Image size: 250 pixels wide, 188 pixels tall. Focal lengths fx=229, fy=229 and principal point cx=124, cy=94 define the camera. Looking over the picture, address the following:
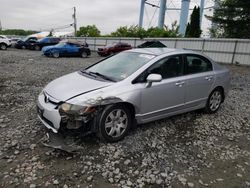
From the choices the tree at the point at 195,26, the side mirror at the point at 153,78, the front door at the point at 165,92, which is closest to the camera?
the side mirror at the point at 153,78

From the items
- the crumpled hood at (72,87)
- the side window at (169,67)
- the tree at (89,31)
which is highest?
the tree at (89,31)

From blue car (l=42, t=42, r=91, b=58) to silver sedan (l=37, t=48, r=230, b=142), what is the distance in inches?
556

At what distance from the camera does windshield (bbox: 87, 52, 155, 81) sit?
4.04 m

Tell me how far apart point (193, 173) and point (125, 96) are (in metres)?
1.50

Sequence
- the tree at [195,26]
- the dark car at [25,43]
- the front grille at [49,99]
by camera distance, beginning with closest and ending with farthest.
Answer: the front grille at [49,99], the tree at [195,26], the dark car at [25,43]

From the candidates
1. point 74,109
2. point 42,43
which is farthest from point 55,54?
point 74,109

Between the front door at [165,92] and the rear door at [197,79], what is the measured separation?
0.18 m

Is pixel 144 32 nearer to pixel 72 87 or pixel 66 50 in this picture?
pixel 66 50

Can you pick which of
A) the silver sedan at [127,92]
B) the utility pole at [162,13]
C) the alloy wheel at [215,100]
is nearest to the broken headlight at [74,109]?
the silver sedan at [127,92]

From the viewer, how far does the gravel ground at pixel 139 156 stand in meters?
2.93

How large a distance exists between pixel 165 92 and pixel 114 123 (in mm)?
1141

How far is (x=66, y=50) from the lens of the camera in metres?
18.5

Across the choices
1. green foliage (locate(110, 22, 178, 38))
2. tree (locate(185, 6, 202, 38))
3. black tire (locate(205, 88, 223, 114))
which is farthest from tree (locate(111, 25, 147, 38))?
black tire (locate(205, 88, 223, 114))

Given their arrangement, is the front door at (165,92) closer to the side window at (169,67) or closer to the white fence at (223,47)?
the side window at (169,67)
